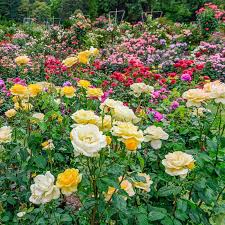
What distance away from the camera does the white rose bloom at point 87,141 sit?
1531 millimetres

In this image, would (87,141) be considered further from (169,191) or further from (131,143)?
(169,191)

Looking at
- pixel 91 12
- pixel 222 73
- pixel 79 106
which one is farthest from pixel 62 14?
pixel 79 106

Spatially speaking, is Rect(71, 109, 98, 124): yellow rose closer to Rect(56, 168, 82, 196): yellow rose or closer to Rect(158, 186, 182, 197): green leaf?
Rect(56, 168, 82, 196): yellow rose

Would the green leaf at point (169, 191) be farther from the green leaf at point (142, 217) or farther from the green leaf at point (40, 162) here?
the green leaf at point (40, 162)

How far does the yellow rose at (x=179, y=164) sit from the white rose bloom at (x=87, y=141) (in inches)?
14.3

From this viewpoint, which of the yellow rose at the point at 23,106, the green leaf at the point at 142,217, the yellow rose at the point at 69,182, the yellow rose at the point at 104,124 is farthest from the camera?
the yellow rose at the point at 23,106

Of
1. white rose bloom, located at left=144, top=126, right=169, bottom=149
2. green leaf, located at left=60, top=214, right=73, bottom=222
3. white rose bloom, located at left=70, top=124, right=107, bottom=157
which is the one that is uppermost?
white rose bloom, located at left=70, top=124, right=107, bottom=157

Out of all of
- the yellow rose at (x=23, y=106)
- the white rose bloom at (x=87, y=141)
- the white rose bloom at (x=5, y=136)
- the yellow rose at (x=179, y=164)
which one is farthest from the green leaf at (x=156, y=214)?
the yellow rose at (x=23, y=106)

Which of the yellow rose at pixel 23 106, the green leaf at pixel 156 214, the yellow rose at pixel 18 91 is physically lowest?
the green leaf at pixel 156 214

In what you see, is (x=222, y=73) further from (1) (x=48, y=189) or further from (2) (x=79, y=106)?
(1) (x=48, y=189)

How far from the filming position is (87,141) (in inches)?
61.4

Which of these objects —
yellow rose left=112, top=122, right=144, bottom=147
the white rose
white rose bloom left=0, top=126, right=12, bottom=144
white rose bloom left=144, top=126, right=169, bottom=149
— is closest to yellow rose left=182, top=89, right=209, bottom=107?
white rose bloom left=144, top=126, right=169, bottom=149

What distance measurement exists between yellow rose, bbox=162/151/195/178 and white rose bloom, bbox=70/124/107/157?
1.19ft

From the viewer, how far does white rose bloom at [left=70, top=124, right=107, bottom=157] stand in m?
1.53
